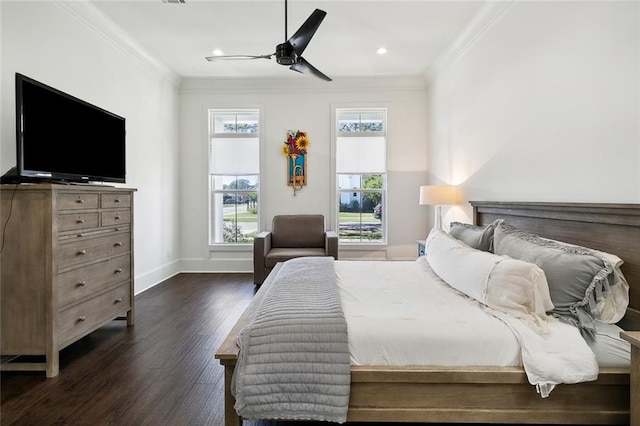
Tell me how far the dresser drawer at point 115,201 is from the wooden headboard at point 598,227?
329 centimetres

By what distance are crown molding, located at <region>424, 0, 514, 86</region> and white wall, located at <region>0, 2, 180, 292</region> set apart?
3768 mm

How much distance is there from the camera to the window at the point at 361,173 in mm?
5168

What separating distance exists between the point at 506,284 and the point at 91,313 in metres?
2.83

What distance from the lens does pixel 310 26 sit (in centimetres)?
253

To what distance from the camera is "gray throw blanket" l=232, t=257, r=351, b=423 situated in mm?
1383

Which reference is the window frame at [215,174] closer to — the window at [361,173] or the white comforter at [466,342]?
the window at [361,173]

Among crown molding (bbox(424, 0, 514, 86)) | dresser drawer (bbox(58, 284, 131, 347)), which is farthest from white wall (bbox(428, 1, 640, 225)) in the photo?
dresser drawer (bbox(58, 284, 131, 347))

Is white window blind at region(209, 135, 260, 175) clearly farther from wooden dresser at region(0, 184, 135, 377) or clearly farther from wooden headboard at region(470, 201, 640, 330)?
wooden headboard at region(470, 201, 640, 330)

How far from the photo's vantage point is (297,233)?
4695mm

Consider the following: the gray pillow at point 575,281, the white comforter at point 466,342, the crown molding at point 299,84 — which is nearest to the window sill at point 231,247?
the crown molding at point 299,84

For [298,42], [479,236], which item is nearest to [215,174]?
[298,42]

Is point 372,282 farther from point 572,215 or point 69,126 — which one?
point 69,126

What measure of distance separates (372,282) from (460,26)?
2.98m

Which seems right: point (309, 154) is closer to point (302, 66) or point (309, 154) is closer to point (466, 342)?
point (302, 66)
